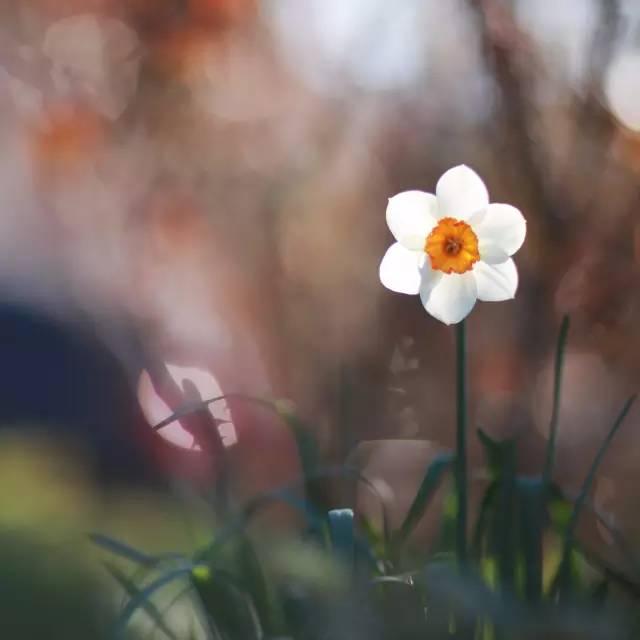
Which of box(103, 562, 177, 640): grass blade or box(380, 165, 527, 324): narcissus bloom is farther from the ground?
box(380, 165, 527, 324): narcissus bloom

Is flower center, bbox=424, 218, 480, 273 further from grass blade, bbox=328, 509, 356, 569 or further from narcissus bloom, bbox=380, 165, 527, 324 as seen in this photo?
grass blade, bbox=328, 509, 356, 569

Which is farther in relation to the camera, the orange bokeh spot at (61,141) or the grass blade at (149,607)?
the orange bokeh spot at (61,141)

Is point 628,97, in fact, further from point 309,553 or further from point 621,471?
point 309,553

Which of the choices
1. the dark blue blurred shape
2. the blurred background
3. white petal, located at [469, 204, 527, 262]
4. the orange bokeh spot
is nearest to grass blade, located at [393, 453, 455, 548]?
white petal, located at [469, 204, 527, 262]

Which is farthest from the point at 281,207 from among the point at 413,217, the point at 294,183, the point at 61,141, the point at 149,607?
the point at 149,607

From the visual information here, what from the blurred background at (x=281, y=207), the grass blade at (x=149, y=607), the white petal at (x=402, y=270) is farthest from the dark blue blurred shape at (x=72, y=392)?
the white petal at (x=402, y=270)

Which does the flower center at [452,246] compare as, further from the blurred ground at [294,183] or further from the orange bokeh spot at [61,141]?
the orange bokeh spot at [61,141]

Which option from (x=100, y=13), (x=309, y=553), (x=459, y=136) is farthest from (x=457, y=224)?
(x=100, y=13)

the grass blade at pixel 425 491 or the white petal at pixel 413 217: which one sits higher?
the white petal at pixel 413 217
